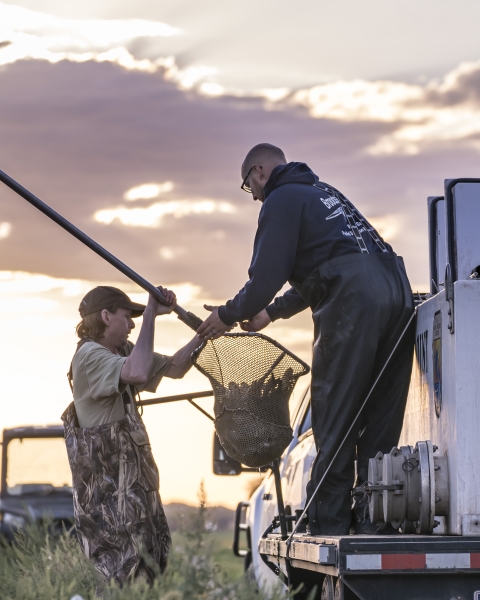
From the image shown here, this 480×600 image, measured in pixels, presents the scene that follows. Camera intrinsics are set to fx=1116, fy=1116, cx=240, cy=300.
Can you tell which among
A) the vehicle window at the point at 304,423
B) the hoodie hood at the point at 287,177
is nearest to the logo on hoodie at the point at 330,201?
the hoodie hood at the point at 287,177

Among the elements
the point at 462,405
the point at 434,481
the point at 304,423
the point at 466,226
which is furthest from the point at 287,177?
the point at 304,423

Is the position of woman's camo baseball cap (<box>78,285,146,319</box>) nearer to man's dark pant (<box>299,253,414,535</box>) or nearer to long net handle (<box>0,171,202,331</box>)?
long net handle (<box>0,171,202,331</box>)

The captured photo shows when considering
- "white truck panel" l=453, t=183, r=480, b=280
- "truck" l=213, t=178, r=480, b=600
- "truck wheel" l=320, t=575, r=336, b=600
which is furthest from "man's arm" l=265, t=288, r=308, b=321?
"truck wheel" l=320, t=575, r=336, b=600

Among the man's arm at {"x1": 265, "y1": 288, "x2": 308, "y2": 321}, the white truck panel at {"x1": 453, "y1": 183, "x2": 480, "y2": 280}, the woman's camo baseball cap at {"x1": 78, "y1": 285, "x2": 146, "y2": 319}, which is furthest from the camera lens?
the man's arm at {"x1": 265, "y1": 288, "x2": 308, "y2": 321}

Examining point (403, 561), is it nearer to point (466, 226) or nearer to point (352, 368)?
point (352, 368)

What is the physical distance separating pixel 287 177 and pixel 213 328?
936 mm

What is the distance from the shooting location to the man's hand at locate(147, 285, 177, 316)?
21.6 feet

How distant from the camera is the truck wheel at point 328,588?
4858 mm

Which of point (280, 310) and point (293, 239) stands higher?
point (293, 239)

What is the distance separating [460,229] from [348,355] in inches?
34.6

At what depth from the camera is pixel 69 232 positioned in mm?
6676

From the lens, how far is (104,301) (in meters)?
6.54

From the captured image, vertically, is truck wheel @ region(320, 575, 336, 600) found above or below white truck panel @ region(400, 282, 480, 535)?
below

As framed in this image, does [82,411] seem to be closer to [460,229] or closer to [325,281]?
[325,281]
